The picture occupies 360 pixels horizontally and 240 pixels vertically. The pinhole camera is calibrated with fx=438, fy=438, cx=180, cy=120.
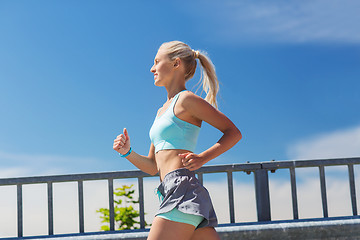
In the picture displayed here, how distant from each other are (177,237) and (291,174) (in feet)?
8.91

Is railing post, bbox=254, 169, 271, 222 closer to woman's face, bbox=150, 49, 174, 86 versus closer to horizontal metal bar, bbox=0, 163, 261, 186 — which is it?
horizontal metal bar, bbox=0, 163, 261, 186

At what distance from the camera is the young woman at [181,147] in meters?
2.00

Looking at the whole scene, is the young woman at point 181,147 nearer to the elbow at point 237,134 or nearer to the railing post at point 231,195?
the elbow at point 237,134

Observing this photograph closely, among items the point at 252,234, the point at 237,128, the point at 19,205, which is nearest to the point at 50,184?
the point at 19,205

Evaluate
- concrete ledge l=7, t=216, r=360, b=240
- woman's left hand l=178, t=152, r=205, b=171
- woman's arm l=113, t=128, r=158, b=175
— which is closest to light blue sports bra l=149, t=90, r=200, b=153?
woman's left hand l=178, t=152, r=205, b=171

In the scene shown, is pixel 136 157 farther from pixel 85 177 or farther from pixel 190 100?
pixel 85 177

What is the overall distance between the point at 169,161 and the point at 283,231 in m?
2.34

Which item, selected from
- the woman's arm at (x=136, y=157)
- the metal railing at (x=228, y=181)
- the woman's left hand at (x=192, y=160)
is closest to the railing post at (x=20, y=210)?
the metal railing at (x=228, y=181)

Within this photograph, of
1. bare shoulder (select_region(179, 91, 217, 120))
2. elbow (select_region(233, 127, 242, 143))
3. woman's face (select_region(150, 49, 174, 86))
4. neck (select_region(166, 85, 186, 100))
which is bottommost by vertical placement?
elbow (select_region(233, 127, 242, 143))

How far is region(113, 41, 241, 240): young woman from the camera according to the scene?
200 centimetres

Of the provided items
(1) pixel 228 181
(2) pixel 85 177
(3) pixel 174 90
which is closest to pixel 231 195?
(1) pixel 228 181

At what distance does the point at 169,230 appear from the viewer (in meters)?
1.97

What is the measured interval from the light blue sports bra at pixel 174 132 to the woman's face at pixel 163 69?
167mm

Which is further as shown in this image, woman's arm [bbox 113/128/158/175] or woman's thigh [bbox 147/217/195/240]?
woman's arm [bbox 113/128/158/175]
